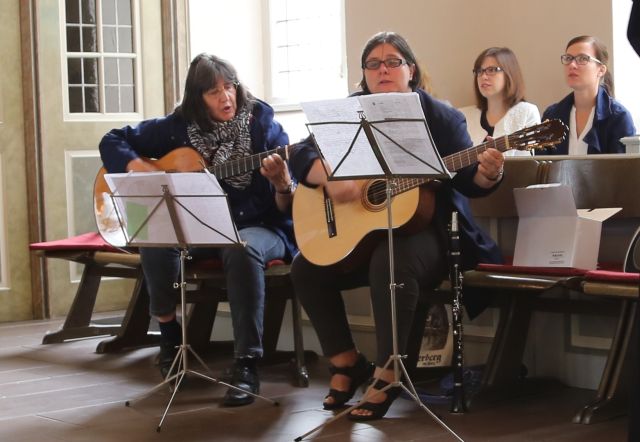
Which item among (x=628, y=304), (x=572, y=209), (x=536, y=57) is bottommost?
(x=628, y=304)

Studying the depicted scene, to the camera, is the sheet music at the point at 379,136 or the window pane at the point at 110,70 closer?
the sheet music at the point at 379,136

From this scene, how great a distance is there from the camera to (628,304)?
10.4 feet

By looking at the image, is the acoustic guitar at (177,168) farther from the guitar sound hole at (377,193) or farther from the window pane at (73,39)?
the window pane at (73,39)

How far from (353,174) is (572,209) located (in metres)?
0.76

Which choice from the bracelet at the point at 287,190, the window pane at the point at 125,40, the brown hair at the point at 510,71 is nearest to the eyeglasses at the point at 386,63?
the bracelet at the point at 287,190

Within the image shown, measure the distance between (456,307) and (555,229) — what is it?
40 centimetres

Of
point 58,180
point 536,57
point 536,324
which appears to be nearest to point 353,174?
point 536,324

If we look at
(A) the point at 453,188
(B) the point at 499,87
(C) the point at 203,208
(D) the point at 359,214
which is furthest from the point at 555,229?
(B) the point at 499,87

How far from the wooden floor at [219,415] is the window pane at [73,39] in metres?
2.44

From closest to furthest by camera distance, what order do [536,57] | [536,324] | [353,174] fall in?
[353,174] < [536,324] < [536,57]

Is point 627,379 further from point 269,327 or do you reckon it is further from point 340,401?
point 269,327

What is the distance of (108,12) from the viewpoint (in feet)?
20.4

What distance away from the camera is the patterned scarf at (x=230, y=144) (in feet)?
13.0

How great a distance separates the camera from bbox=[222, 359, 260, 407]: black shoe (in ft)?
11.3
